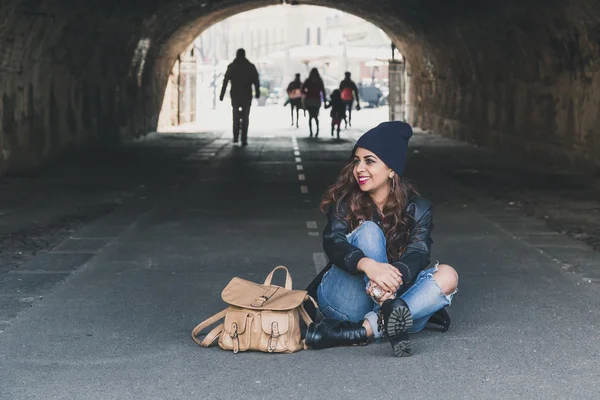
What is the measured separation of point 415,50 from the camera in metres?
33.2

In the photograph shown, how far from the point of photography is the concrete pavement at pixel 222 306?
5.28 m

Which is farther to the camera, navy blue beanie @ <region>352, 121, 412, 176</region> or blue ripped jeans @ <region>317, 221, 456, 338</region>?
navy blue beanie @ <region>352, 121, 412, 176</region>

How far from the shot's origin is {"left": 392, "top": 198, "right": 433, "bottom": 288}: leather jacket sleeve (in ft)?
19.4

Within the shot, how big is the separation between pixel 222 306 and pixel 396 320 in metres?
1.81

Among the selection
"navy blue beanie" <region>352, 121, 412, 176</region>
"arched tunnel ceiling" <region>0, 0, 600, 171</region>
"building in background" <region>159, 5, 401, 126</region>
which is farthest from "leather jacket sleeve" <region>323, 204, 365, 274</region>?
"building in background" <region>159, 5, 401, 126</region>

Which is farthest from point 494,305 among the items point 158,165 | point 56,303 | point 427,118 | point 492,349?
point 427,118

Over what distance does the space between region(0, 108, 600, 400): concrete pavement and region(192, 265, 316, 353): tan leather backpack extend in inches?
2.9

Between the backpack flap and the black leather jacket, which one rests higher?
the black leather jacket

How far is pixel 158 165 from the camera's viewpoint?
19484 mm

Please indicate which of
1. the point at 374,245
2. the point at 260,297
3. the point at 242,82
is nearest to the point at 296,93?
the point at 242,82

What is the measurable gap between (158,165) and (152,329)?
13.1 metres

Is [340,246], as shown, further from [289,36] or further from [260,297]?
[289,36]

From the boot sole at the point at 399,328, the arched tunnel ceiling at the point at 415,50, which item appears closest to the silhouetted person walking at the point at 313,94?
the arched tunnel ceiling at the point at 415,50

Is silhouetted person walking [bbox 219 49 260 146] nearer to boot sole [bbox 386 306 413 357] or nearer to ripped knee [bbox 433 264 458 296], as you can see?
ripped knee [bbox 433 264 458 296]
